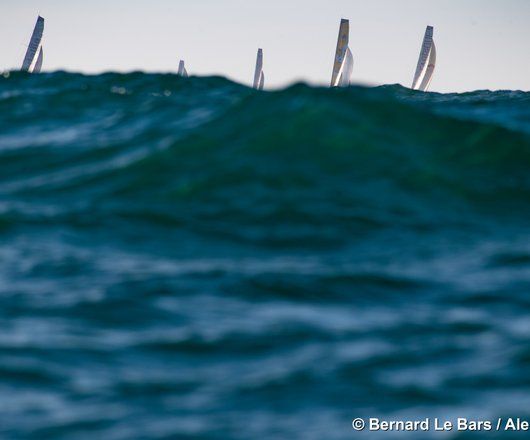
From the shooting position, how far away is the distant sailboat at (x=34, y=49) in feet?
141

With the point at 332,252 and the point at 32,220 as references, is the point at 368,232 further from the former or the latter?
the point at 32,220

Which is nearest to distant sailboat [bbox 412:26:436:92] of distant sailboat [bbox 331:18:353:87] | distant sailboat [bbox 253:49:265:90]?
distant sailboat [bbox 331:18:353:87]

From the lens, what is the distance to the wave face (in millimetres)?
6133

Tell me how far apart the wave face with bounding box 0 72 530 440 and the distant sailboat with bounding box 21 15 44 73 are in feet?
95.8

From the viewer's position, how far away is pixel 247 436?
5.70 meters

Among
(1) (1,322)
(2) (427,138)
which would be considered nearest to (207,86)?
(2) (427,138)

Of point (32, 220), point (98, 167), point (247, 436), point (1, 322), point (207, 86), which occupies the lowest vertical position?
point (247, 436)

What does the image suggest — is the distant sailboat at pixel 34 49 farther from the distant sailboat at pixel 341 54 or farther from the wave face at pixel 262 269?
the wave face at pixel 262 269

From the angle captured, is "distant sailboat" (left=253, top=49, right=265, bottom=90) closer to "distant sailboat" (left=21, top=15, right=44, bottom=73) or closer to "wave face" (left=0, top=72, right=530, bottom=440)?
"distant sailboat" (left=21, top=15, right=44, bottom=73)

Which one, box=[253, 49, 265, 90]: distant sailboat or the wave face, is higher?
box=[253, 49, 265, 90]: distant sailboat

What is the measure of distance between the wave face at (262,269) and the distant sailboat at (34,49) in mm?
29187

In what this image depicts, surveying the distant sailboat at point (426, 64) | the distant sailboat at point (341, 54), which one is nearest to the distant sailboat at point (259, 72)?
the distant sailboat at point (426, 64)

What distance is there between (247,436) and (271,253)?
10.5ft

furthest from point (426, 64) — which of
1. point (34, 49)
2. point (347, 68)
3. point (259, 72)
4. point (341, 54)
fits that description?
point (34, 49)
